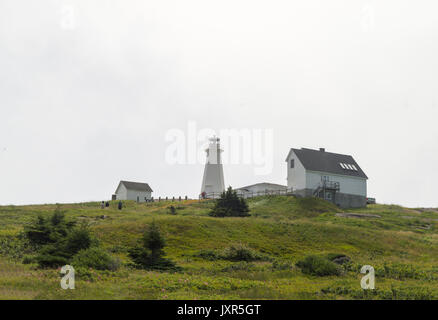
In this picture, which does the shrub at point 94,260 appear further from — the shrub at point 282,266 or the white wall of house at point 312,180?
the white wall of house at point 312,180

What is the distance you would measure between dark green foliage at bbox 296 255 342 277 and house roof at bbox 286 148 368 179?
43.8 metres

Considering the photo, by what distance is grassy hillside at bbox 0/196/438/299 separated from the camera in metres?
19.6

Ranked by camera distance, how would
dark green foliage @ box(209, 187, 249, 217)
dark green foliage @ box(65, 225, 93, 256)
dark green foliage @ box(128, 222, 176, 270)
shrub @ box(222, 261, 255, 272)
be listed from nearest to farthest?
1. dark green foliage @ box(65, 225, 93, 256)
2. dark green foliage @ box(128, 222, 176, 270)
3. shrub @ box(222, 261, 255, 272)
4. dark green foliage @ box(209, 187, 249, 217)

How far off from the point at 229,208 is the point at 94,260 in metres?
30.4

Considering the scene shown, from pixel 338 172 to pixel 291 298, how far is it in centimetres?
5829

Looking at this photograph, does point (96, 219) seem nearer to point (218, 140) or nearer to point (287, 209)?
point (287, 209)

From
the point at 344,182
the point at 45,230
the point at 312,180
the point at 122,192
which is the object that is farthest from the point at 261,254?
the point at 122,192

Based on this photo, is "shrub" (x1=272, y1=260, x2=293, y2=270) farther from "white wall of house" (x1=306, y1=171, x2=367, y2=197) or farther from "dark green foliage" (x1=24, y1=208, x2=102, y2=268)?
"white wall of house" (x1=306, y1=171, x2=367, y2=197)

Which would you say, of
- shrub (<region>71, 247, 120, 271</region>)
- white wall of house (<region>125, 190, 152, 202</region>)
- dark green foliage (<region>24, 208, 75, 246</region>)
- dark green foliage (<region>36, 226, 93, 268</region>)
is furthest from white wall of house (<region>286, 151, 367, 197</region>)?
shrub (<region>71, 247, 120, 271</region>)

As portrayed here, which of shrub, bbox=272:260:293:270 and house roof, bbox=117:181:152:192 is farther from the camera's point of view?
house roof, bbox=117:181:152:192

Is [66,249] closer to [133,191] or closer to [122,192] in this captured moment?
[133,191]

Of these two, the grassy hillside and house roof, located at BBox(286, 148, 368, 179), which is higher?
house roof, located at BBox(286, 148, 368, 179)
